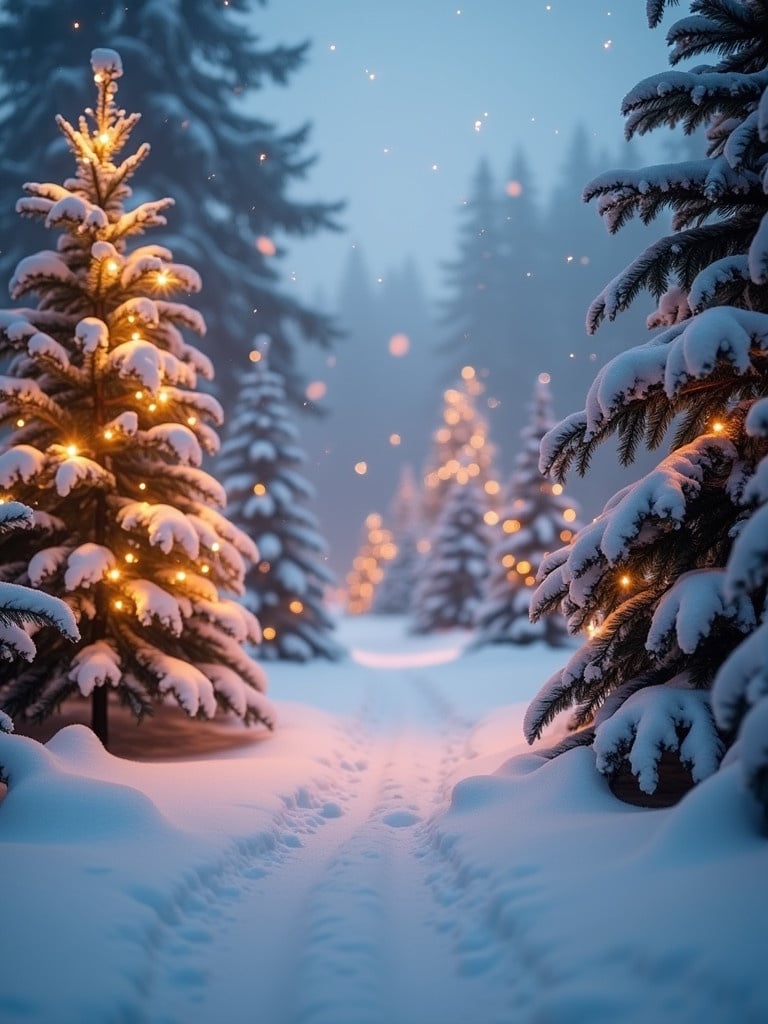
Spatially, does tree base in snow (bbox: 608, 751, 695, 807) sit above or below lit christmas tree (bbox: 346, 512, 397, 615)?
below

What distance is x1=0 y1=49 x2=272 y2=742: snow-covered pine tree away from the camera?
21.1 feet

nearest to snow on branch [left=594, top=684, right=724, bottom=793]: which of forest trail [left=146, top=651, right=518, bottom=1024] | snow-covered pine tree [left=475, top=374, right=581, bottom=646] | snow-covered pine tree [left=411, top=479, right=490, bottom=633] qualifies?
forest trail [left=146, top=651, right=518, bottom=1024]

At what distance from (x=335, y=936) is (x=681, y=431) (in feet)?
13.5

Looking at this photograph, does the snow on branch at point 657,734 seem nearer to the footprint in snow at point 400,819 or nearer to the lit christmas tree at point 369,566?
the footprint in snow at point 400,819

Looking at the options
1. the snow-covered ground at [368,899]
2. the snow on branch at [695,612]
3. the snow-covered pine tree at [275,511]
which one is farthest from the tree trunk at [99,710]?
the snow-covered pine tree at [275,511]

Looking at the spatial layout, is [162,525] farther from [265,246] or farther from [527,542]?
[265,246]

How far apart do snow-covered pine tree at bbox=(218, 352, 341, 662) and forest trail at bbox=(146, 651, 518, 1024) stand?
1111cm

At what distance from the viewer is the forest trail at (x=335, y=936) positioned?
9.67 feet

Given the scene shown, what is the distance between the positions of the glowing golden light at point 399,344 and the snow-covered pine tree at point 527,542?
178 feet

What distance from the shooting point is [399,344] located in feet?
239

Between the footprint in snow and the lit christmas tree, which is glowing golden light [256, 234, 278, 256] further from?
the lit christmas tree

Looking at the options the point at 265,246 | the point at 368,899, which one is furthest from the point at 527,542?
the point at 368,899

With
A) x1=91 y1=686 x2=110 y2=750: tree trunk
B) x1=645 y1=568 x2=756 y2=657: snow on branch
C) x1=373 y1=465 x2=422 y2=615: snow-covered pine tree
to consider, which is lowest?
x1=645 y1=568 x2=756 y2=657: snow on branch

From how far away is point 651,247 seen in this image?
16.7ft
